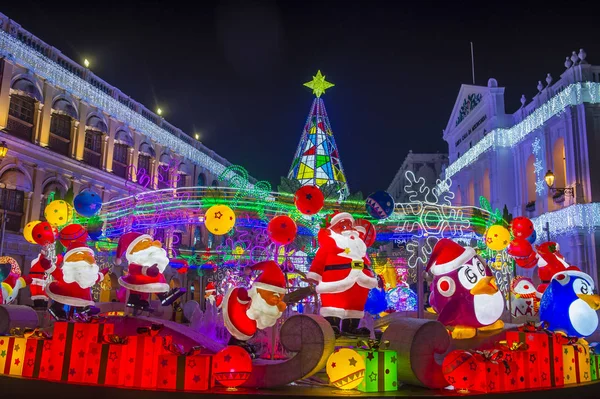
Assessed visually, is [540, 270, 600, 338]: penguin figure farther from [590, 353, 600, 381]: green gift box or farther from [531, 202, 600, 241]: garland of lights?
[531, 202, 600, 241]: garland of lights

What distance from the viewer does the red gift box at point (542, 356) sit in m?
7.94

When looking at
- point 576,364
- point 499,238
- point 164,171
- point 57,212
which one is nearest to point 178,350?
point 576,364

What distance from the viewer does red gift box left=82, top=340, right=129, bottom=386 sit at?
740 centimetres

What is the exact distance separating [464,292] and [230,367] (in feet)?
16.3

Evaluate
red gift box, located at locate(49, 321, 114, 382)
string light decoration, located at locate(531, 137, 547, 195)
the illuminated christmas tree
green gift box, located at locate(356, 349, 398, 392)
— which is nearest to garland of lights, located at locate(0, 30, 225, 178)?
the illuminated christmas tree

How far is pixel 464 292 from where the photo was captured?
1008 centimetres

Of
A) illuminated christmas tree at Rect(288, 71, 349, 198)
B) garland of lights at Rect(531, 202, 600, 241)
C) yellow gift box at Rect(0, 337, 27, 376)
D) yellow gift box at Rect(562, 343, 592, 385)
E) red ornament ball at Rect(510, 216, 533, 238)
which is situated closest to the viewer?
yellow gift box at Rect(0, 337, 27, 376)

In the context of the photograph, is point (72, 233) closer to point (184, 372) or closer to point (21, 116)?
point (184, 372)

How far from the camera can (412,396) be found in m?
6.89

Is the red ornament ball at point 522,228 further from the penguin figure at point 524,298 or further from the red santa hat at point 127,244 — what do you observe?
the red santa hat at point 127,244

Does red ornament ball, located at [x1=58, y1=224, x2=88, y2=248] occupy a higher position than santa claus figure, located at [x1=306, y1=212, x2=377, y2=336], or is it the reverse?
red ornament ball, located at [x1=58, y1=224, x2=88, y2=248]

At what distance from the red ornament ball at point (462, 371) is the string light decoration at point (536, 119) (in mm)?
18314

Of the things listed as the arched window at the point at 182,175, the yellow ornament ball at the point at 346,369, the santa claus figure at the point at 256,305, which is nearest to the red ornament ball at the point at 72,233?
the santa claus figure at the point at 256,305

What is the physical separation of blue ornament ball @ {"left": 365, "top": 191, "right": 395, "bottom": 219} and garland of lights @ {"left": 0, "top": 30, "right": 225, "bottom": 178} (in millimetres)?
17219
